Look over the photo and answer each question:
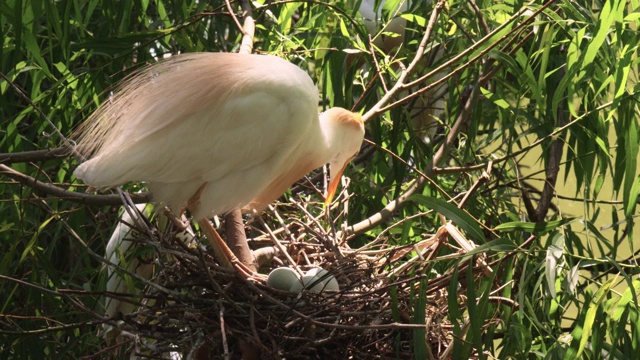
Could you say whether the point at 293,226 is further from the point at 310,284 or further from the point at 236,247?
the point at 310,284

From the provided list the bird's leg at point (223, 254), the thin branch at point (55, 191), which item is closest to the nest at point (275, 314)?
the bird's leg at point (223, 254)

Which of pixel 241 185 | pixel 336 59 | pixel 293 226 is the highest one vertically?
pixel 336 59

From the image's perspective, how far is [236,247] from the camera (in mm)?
1896

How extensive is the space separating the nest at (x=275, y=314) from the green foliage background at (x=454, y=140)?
2.4 inches

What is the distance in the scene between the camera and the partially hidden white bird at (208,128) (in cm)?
174

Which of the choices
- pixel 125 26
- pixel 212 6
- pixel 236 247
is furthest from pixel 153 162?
pixel 212 6

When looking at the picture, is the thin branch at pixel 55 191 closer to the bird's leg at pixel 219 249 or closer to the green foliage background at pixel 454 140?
the green foliage background at pixel 454 140

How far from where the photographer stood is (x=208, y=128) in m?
1.76

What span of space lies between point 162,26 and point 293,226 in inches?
20.6

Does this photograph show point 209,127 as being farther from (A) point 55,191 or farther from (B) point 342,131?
(A) point 55,191

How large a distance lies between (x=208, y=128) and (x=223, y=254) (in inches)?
9.2

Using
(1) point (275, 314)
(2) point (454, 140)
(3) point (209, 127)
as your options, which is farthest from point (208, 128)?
(2) point (454, 140)

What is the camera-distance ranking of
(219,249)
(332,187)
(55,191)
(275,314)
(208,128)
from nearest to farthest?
(55,191) < (275,314) < (208,128) < (219,249) < (332,187)

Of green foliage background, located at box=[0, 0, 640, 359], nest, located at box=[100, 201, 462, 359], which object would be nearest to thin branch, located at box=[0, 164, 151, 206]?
green foliage background, located at box=[0, 0, 640, 359]
